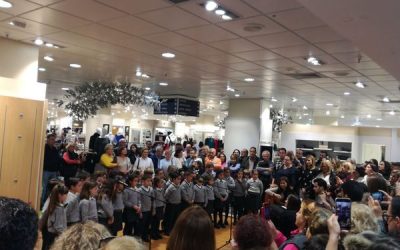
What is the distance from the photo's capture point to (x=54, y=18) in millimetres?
4637

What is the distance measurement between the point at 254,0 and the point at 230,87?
19.7 ft

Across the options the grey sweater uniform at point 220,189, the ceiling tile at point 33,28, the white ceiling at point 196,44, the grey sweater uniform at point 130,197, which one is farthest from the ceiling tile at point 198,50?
the grey sweater uniform at point 220,189

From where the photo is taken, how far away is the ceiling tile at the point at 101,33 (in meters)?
4.95

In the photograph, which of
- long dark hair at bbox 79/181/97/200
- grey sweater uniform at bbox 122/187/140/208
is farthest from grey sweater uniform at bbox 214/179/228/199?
long dark hair at bbox 79/181/97/200

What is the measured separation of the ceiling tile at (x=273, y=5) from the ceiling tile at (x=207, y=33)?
87cm

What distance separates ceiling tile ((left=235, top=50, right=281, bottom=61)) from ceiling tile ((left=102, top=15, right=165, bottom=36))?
62.9 inches

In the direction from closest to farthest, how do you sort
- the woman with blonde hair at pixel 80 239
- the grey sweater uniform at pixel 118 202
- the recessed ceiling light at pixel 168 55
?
the woman with blonde hair at pixel 80 239 < the grey sweater uniform at pixel 118 202 < the recessed ceiling light at pixel 168 55

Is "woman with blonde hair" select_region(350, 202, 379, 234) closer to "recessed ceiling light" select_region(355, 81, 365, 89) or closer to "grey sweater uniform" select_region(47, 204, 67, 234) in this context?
"grey sweater uniform" select_region(47, 204, 67, 234)

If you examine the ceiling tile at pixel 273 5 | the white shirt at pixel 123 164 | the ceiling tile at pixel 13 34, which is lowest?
the white shirt at pixel 123 164

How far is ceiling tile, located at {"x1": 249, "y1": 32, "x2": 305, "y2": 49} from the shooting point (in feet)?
15.6

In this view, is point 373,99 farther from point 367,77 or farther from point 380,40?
point 380,40

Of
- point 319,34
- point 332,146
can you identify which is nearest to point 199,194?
point 319,34

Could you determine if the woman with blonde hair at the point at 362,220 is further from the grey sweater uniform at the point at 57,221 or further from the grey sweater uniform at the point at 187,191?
the grey sweater uniform at the point at 187,191

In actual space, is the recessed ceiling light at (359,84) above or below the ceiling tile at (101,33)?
below
